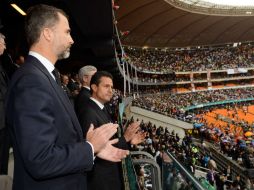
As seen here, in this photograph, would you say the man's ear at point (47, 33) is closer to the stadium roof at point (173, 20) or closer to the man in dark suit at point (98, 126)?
the man in dark suit at point (98, 126)

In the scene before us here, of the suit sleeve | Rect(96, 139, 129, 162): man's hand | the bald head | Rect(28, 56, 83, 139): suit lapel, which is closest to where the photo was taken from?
the suit sleeve

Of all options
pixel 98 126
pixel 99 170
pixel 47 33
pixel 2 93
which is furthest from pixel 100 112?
pixel 47 33

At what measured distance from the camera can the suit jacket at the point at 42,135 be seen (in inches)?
63.3

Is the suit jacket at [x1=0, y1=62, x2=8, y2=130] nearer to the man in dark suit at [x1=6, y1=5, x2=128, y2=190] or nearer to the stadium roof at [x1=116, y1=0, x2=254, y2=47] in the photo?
the man in dark suit at [x1=6, y1=5, x2=128, y2=190]

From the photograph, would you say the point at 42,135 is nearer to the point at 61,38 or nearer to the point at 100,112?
the point at 61,38

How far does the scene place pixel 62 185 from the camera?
1786mm

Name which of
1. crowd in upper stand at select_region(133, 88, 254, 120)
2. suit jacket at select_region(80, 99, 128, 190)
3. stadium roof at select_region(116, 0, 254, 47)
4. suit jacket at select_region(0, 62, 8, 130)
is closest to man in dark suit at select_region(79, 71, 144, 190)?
suit jacket at select_region(80, 99, 128, 190)

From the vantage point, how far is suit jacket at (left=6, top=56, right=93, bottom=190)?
5.27ft

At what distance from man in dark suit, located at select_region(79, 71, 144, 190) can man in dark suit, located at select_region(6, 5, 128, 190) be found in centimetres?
113

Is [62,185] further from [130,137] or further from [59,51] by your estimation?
[130,137]

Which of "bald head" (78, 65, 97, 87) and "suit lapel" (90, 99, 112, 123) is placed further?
"bald head" (78, 65, 97, 87)

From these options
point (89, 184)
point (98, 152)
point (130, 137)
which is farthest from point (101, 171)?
point (98, 152)

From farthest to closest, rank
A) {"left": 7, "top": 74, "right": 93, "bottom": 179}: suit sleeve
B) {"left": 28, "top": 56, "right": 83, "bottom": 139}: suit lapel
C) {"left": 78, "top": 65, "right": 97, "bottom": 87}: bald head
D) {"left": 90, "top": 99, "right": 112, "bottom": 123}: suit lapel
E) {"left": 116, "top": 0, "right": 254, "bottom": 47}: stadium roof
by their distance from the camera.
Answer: {"left": 116, "top": 0, "right": 254, "bottom": 47}: stadium roof → {"left": 78, "top": 65, "right": 97, "bottom": 87}: bald head → {"left": 90, "top": 99, "right": 112, "bottom": 123}: suit lapel → {"left": 28, "top": 56, "right": 83, "bottom": 139}: suit lapel → {"left": 7, "top": 74, "right": 93, "bottom": 179}: suit sleeve

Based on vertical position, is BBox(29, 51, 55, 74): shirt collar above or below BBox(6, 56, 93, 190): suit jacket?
above
